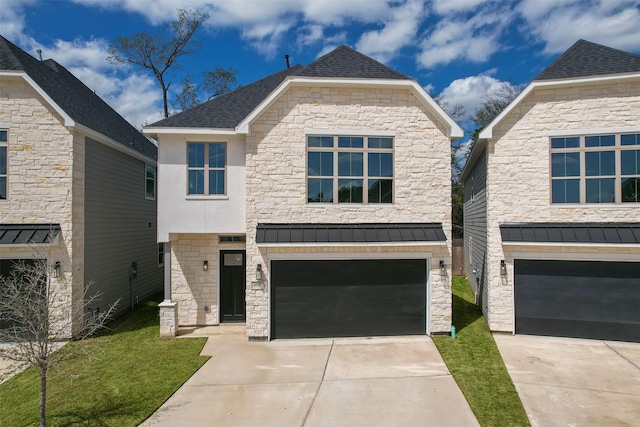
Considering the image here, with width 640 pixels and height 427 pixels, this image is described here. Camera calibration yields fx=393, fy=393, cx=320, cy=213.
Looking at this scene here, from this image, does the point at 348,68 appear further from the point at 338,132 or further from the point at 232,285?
the point at 232,285

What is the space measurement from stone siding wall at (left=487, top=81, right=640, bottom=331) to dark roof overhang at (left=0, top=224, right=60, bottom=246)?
485 inches

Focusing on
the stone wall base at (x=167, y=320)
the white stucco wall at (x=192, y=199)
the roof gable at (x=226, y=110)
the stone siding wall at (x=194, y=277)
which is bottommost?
the stone wall base at (x=167, y=320)

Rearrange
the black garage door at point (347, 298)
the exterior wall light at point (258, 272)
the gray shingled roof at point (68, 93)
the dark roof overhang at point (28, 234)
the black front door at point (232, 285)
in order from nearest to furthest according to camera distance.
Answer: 1. the dark roof overhang at point (28, 234)
2. the exterior wall light at point (258, 272)
3. the gray shingled roof at point (68, 93)
4. the black garage door at point (347, 298)
5. the black front door at point (232, 285)

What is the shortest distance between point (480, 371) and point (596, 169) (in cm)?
662

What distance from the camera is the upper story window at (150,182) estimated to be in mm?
16438

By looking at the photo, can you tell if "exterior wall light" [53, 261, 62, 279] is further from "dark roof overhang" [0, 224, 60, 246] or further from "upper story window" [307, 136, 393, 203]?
"upper story window" [307, 136, 393, 203]

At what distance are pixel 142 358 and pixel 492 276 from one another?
9.71 meters

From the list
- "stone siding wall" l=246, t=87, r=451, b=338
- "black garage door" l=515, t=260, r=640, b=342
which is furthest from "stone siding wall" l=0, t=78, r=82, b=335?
"black garage door" l=515, t=260, r=640, b=342

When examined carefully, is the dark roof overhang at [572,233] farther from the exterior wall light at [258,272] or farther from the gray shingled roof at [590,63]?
the exterior wall light at [258,272]

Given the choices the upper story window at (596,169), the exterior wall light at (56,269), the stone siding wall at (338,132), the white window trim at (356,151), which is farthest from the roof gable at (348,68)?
the exterior wall light at (56,269)

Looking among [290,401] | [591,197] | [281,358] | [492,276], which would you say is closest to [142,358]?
[281,358]

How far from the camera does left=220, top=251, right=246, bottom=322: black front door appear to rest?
12578 mm

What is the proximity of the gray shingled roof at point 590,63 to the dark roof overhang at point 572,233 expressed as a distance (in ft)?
13.5

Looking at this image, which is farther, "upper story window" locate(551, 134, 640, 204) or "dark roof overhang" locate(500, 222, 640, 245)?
"upper story window" locate(551, 134, 640, 204)
